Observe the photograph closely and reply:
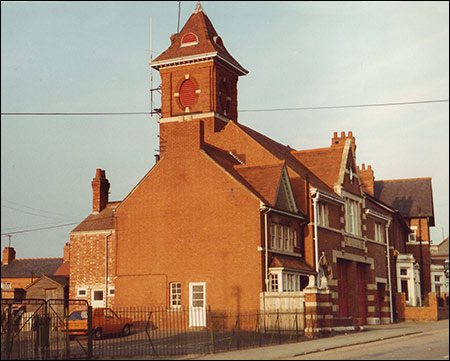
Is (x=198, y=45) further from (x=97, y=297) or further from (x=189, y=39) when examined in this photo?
(x=97, y=297)

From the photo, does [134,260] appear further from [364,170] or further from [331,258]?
[364,170]

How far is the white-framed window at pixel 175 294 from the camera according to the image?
126ft

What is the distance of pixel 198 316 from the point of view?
36.8 m

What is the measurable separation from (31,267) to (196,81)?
52.2 meters

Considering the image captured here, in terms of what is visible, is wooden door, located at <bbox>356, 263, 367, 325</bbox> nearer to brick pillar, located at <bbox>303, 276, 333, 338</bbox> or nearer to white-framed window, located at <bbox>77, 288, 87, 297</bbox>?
brick pillar, located at <bbox>303, 276, 333, 338</bbox>

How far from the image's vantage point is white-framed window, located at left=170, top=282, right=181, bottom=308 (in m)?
38.3

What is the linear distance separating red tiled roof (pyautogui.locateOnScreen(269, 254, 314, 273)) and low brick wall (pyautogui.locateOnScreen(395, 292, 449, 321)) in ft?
49.7

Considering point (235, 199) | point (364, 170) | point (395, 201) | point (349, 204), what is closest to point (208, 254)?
point (235, 199)

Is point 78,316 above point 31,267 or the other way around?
the other way around

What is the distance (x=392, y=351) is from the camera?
24.0 metres

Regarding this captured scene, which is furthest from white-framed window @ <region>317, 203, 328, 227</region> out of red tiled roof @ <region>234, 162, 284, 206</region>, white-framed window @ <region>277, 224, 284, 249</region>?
red tiled roof @ <region>234, 162, 284, 206</region>

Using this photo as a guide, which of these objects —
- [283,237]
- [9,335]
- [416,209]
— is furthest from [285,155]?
[9,335]

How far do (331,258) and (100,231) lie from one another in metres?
17.2

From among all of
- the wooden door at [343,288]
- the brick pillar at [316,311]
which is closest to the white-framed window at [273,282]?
the brick pillar at [316,311]
